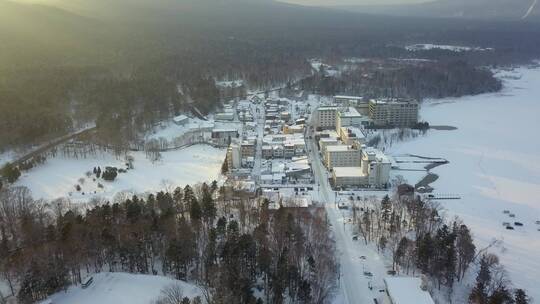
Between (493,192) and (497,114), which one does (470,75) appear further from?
(493,192)

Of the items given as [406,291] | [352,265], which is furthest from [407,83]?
[406,291]

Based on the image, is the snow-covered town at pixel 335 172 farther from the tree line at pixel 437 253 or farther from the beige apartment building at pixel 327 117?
the tree line at pixel 437 253

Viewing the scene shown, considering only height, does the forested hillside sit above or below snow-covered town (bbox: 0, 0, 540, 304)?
above

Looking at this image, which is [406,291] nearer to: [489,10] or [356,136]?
[356,136]

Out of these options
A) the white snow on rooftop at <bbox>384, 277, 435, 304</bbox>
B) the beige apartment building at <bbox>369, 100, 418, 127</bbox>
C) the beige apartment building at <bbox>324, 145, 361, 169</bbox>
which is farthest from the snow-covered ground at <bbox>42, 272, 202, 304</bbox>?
the beige apartment building at <bbox>369, 100, 418, 127</bbox>

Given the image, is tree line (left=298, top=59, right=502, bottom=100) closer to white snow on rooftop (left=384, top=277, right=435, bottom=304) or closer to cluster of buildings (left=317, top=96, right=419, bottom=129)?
cluster of buildings (left=317, top=96, right=419, bottom=129)

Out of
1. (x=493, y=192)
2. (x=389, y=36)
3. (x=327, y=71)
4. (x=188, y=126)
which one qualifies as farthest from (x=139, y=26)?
(x=493, y=192)

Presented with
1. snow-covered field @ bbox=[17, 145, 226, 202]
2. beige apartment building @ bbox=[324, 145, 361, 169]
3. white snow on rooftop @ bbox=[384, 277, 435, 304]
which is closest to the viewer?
white snow on rooftop @ bbox=[384, 277, 435, 304]
